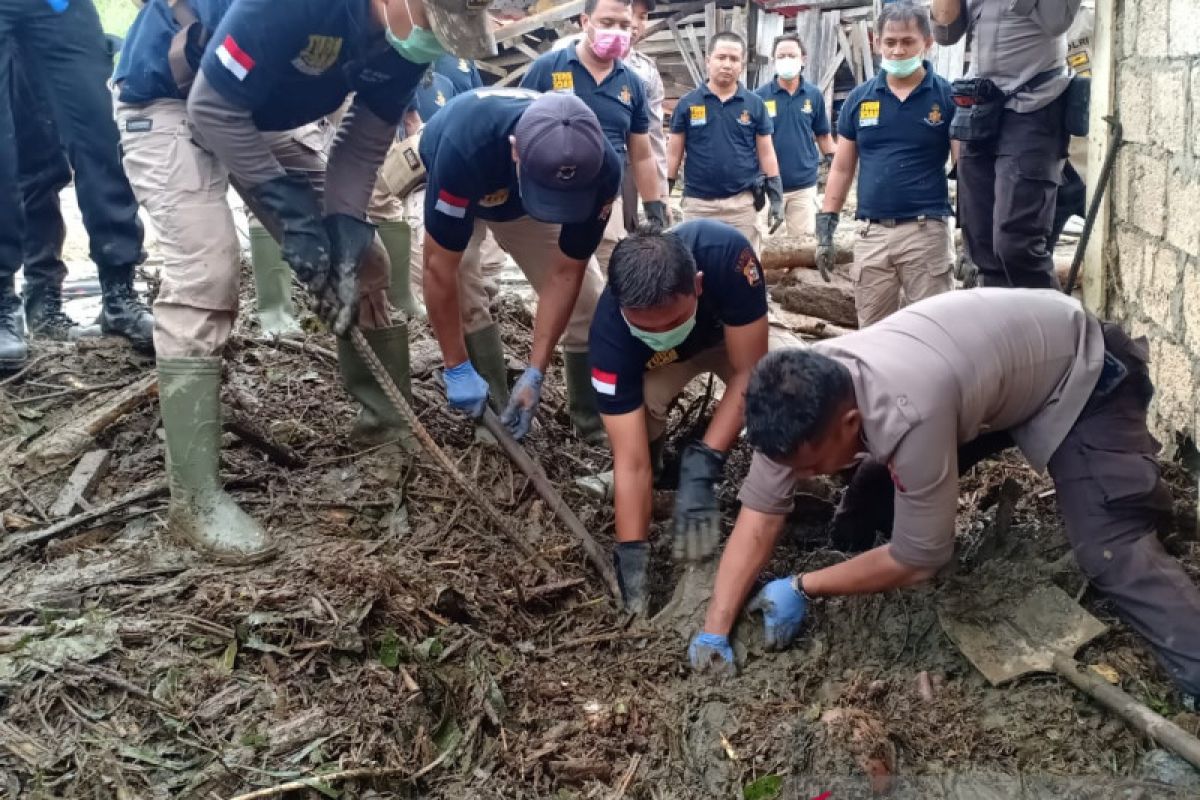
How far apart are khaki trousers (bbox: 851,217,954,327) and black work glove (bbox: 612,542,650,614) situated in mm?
2494

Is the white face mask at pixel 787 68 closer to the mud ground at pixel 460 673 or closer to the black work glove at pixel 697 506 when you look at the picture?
the mud ground at pixel 460 673

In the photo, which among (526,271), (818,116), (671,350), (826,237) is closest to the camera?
(671,350)

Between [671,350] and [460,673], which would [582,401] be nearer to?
[671,350]

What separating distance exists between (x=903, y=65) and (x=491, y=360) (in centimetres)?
250

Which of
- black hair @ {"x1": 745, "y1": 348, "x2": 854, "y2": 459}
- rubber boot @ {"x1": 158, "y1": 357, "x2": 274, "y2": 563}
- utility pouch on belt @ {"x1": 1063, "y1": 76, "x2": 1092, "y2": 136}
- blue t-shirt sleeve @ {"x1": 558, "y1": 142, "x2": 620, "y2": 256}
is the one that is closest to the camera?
black hair @ {"x1": 745, "y1": 348, "x2": 854, "y2": 459}

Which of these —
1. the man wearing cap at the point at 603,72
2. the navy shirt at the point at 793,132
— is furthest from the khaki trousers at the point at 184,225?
the navy shirt at the point at 793,132

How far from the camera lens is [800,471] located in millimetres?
2326

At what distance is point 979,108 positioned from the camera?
13.6ft

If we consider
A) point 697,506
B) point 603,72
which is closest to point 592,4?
point 603,72

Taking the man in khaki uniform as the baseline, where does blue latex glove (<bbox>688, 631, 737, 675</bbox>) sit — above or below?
below

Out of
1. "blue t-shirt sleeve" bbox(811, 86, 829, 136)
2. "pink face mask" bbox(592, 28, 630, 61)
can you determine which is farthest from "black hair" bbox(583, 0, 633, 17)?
"blue t-shirt sleeve" bbox(811, 86, 829, 136)

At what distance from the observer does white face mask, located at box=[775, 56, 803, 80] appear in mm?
7613

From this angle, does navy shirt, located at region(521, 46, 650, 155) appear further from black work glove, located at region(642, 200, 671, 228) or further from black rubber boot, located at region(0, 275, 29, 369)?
black rubber boot, located at region(0, 275, 29, 369)

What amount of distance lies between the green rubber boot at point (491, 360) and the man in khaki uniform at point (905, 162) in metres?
2.08
